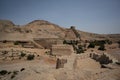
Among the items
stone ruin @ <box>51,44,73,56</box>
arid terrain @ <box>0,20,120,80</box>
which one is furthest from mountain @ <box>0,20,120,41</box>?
stone ruin @ <box>51,44,73,56</box>

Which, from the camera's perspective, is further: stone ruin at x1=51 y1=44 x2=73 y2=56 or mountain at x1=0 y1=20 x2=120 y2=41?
mountain at x1=0 y1=20 x2=120 y2=41

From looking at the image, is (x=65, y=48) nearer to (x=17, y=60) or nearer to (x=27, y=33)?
(x=17, y=60)

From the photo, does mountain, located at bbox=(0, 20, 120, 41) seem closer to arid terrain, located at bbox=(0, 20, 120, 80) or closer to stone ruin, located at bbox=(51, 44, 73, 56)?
arid terrain, located at bbox=(0, 20, 120, 80)

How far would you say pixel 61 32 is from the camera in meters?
66.2

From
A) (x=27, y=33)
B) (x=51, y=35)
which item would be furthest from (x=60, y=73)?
(x=51, y=35)

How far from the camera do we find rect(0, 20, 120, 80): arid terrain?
8.50 metres

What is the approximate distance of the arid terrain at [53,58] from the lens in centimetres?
850

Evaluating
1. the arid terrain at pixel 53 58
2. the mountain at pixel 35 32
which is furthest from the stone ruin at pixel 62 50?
the mountain at pixel 35 32

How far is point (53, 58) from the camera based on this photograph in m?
21.8

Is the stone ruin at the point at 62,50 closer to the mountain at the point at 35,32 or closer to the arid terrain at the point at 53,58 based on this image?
the arid terrain at the point at 53,58

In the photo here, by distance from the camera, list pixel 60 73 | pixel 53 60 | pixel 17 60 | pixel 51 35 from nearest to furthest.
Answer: pixel 60 73 < pixel 53 60 < pixel 17 60 < pixel 51 35

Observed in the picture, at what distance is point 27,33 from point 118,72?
48.1m

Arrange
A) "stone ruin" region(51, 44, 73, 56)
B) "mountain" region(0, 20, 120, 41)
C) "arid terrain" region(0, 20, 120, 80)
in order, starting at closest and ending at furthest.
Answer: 1. "arid terrain" region(0, 20, 120, 80)
2. "stone ruin" region(51, 44, 73, 56)
3. "mountain" region(0, 20, 120, 41)

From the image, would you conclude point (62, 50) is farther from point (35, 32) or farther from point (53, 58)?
point (35, 32)
